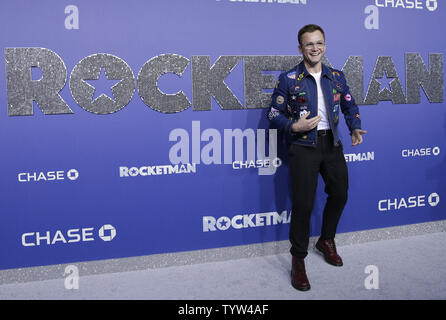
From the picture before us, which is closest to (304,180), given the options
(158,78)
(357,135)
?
(357,135)

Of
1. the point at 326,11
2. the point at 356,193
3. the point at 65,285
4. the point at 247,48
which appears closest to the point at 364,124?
the point at 356,193

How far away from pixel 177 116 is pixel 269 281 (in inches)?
42.6

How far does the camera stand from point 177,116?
2.42 m

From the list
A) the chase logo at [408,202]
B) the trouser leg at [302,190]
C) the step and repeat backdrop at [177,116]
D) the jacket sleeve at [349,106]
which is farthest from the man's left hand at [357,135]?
the chase logo at [408,202]

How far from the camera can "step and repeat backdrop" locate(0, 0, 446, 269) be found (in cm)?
223

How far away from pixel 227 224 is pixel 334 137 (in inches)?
33.9

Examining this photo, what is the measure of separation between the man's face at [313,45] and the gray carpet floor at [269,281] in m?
1.20

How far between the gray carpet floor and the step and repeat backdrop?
6.0 inches

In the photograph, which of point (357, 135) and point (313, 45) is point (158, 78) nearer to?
point (313, 45)

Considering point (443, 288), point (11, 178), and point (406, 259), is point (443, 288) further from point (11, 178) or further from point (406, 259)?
point (11, 178)

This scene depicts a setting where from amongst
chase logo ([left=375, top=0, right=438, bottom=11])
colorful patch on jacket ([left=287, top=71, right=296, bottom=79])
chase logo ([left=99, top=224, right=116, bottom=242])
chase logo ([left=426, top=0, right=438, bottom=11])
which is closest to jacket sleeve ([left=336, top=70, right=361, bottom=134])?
colorful patch on jacket ([left=287, top=71, right=296, bottom=79])

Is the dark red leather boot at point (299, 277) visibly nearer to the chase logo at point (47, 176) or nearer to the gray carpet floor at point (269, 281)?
the gray carpet floor at point (269, 281)

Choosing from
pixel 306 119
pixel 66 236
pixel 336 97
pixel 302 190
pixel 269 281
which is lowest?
pixel 269 281

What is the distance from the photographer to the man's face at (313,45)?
215 cm
